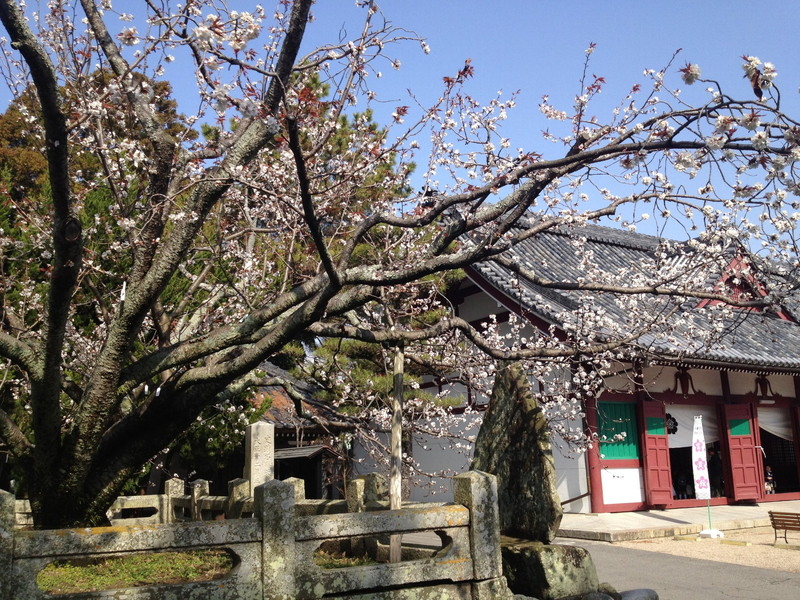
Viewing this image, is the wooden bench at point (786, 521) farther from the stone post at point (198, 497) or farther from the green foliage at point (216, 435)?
the green foliage at point (216, 435)

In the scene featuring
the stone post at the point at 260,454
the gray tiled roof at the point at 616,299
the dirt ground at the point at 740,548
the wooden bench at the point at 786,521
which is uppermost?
the gray tiled roof at the point at 616,299

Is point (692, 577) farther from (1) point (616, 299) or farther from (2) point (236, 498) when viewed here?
(2) point (236, 498)

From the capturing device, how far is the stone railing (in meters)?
4.57

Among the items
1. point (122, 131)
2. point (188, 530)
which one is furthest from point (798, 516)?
point (122, 131)

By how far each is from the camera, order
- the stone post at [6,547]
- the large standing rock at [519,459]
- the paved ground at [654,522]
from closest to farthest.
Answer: the stone post at [6,547] → the large standing rock at [519,459] → the paved ground at [654,522]

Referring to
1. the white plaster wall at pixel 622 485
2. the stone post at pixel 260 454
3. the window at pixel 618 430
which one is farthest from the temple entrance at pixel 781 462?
the stone post at pixel 260 454

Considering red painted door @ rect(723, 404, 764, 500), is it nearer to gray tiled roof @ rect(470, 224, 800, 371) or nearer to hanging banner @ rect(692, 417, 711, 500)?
gray tiled roof @ rect(470, 224, 800, 371)

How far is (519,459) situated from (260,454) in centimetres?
638

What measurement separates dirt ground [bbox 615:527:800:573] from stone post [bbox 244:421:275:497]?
648 centimetres

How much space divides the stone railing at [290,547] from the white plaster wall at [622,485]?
10.6m

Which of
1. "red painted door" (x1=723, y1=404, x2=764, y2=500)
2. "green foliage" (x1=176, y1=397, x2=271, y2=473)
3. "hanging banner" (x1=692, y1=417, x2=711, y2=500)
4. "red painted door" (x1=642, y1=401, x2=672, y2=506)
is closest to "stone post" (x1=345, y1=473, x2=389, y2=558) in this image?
"green foliage" (x1=176, y1=397, x2=271, y2=473)

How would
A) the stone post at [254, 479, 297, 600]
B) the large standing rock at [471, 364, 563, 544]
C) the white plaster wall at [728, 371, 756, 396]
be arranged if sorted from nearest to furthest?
the stone post at [254, 479, 297, 600] < the large standing rock at [471, 364, 563, 544] < the white plaster wall at [728, 371, 756, 396]

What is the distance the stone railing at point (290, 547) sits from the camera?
15.0 feet

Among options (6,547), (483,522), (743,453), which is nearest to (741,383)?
(743,453)
